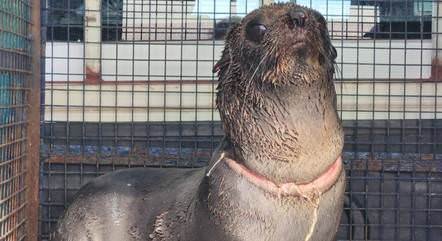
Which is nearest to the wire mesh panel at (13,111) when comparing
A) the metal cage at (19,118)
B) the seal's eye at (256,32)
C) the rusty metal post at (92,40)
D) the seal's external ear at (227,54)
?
the metal cage at (19,118)

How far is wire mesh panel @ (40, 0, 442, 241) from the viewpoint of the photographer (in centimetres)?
523

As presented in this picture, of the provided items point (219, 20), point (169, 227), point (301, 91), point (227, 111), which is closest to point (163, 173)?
point (169, 227)

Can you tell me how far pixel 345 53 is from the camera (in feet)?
17.9

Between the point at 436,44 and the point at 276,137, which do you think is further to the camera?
the point at 436,44

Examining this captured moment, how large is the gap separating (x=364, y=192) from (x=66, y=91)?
2.11 metres

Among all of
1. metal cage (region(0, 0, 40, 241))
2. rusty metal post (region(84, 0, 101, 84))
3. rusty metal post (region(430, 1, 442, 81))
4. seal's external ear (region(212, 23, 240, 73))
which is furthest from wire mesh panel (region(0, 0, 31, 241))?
rusty metal post (region(430, 1, 442, 81))

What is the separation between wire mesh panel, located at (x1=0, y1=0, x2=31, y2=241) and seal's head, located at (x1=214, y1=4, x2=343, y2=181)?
1553mm

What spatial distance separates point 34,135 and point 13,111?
409 mm

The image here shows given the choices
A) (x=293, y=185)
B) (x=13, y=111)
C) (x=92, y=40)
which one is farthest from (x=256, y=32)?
(x=92, y=40)

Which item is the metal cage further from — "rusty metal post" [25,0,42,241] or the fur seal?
the fur seal

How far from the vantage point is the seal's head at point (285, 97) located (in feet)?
10.1

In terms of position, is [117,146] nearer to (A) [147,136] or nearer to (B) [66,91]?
(A) [147,136]

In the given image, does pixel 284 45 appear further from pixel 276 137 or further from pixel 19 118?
pixel 19 118

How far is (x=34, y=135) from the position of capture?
489 cm
